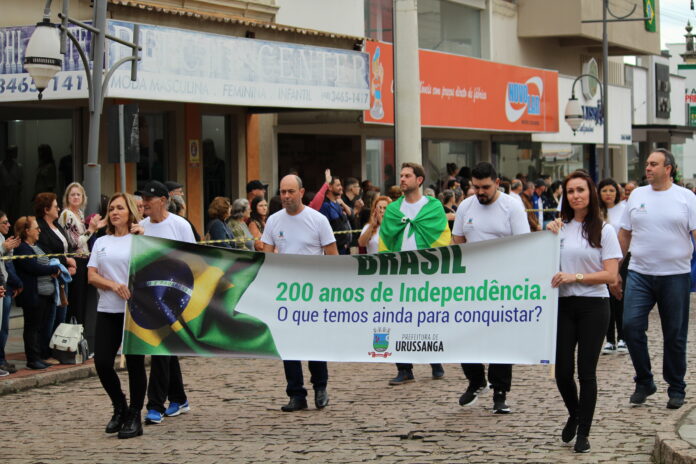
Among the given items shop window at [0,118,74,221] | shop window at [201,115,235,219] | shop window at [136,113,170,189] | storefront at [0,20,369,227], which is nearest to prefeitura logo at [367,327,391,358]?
storefront at [0,20,369,227]

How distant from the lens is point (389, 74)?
23.2m

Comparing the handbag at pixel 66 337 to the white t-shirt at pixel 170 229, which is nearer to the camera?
the white t-shirt at pixel 170 229

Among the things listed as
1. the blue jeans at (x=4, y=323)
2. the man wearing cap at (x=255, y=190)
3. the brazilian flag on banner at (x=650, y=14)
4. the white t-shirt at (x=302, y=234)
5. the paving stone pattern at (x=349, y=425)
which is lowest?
the paving stone pattern at (x=349, y=425)

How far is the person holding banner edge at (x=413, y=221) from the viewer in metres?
10.3

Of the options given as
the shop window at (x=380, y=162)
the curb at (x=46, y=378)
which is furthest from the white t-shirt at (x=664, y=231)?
the shop window at (x=380, y=162)

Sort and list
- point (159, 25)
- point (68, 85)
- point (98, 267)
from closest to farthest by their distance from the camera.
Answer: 1. point (98, 267)
2. point (68, 85)
3. point (159, 25)

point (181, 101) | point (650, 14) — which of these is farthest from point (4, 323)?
point (650, 14)

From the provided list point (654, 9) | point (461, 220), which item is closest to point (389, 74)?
point (461, 220)

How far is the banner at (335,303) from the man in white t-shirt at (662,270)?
1.45 m

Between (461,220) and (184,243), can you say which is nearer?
(184,243)

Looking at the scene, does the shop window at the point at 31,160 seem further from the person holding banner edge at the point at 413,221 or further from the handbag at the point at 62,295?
the person holding banner edge at the point at 413,221

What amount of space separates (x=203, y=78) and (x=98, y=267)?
9448mm

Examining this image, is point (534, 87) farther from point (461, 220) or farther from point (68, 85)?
point (461, 220)

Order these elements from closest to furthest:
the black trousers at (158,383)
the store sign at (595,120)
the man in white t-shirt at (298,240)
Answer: the black trousers at (158,383) → the man in white t-shirt at (298,240) → the store sign at (595,120)
